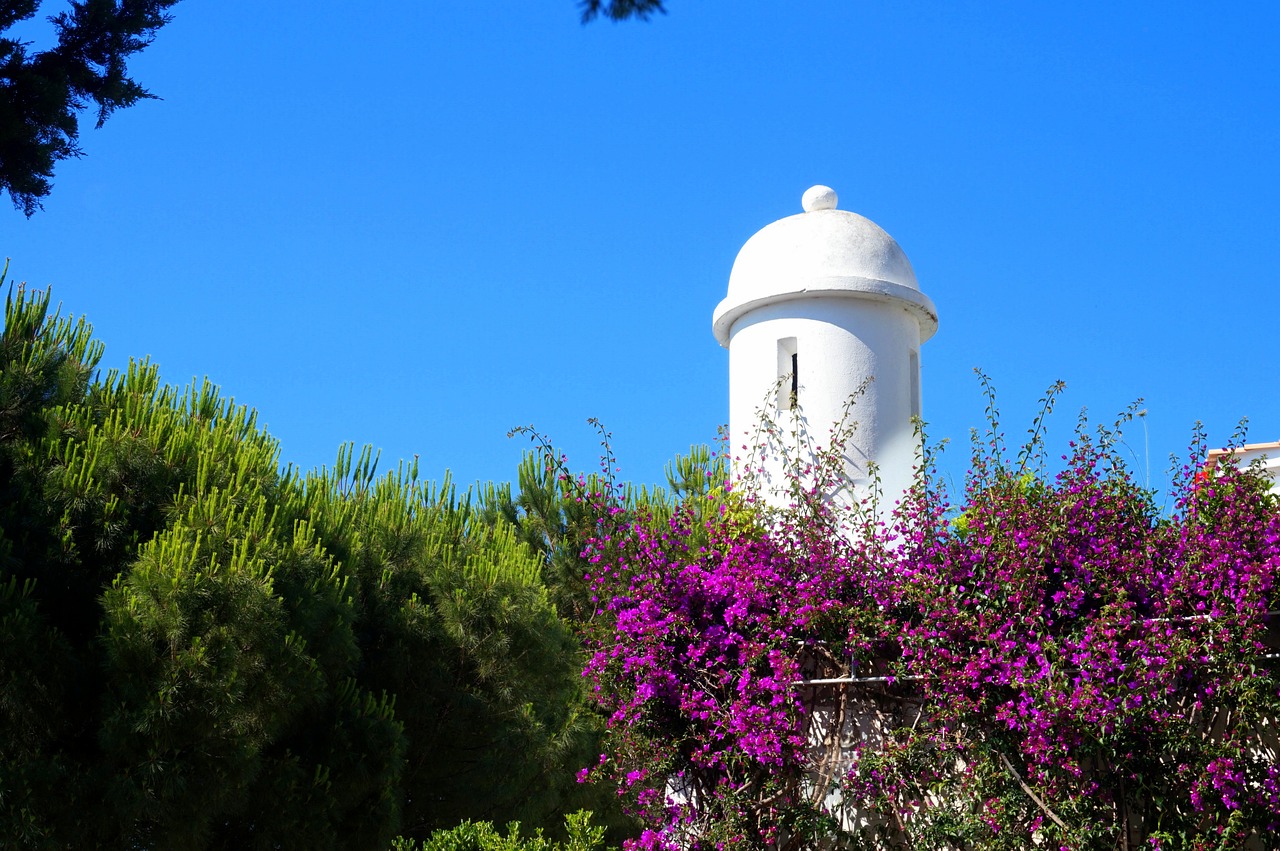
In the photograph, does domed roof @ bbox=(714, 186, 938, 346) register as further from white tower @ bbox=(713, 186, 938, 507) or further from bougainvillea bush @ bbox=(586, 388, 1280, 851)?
bougainvillea bush @ bbox=(586, 388, 1280, 851)

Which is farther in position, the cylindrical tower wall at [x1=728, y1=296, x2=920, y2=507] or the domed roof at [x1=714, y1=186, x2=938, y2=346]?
the domed roof at [x1=714, y1=186, x2=938, y2=346]

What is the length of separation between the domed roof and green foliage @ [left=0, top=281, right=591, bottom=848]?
3.99 metres

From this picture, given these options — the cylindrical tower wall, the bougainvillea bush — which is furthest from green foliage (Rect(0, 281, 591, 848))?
the cylindrical tower wall

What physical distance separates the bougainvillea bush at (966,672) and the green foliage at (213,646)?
8.75ft

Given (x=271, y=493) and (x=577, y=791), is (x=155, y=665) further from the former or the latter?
(x=577, y=791)

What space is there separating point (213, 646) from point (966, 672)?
5180 mm

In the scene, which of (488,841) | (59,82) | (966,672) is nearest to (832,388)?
(966,672)

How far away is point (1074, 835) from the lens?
704cm

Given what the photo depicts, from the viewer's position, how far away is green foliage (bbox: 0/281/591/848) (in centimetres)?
874

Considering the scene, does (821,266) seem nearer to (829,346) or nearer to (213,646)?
(829,346)

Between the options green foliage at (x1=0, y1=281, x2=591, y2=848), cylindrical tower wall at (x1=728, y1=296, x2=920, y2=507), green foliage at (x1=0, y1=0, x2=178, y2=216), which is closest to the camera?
green foliage at (x1=0, y1=0, x2=178, y2=216)

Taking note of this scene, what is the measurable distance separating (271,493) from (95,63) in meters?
5.13

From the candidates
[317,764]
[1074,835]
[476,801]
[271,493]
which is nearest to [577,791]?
[476,801]

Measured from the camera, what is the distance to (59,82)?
611 cm
